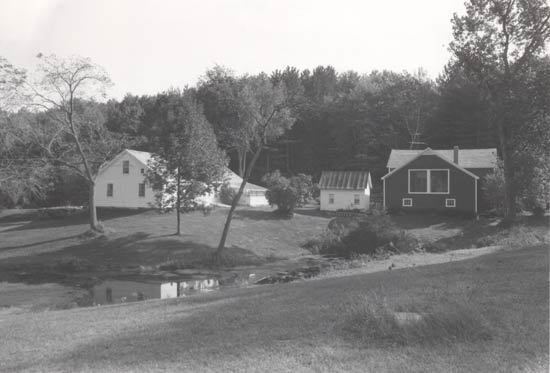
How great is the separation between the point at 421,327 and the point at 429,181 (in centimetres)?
4504

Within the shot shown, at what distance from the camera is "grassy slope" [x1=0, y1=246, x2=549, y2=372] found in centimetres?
732

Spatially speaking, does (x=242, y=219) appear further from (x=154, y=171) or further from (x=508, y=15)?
(x=508, y=15)

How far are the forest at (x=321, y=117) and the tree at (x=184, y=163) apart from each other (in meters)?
0.24

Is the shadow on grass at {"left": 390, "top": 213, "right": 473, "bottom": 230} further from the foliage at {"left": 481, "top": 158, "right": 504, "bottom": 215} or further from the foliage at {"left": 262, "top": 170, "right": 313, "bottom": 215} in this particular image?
the foliage at {"left": 262, "top": 170, "right": 313, "bottom": 215}

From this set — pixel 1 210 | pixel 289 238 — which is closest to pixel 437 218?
pixel 289 238

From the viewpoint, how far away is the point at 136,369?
24.2ft

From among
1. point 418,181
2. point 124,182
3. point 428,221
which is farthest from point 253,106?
point 428,221

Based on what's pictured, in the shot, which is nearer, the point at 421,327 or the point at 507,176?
the point at 421,327

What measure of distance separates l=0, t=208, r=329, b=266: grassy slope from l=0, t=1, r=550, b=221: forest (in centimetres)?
375

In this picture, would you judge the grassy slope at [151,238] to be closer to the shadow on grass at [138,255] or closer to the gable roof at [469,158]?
the shadow on grass at [138,255]

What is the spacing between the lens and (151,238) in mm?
36375

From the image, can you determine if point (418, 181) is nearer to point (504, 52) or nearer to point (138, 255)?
point (504, 52)

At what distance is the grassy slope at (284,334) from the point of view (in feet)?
24.0

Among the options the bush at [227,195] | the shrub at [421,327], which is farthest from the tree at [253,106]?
the shrub at [421,327]
